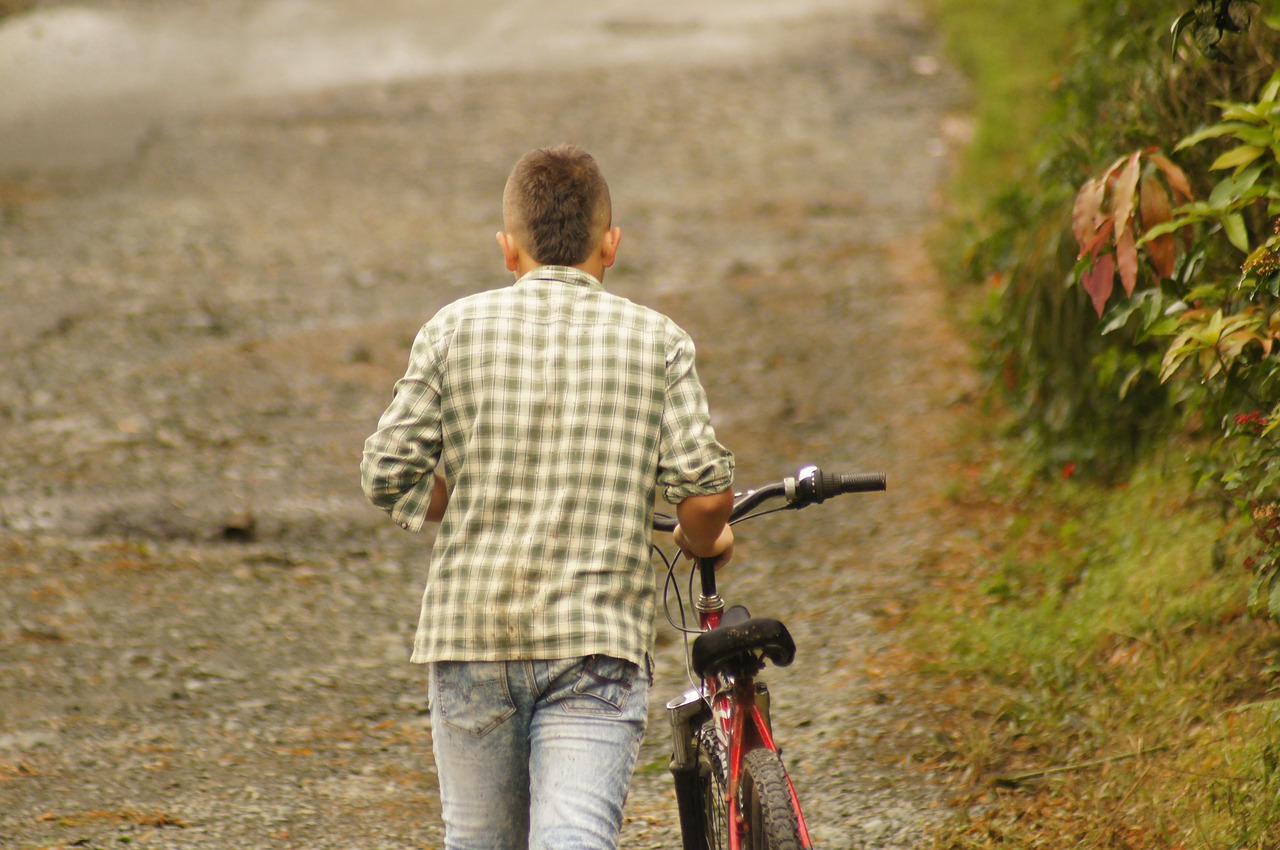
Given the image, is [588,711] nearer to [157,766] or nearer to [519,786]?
[519,786]

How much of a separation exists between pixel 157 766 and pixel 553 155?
10.1 ft

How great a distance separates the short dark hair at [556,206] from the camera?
9.46 ft

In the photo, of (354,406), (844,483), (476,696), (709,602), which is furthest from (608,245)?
(354,406)

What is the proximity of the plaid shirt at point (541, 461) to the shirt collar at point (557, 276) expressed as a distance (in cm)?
4

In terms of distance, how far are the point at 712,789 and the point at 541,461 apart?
35.2 inches

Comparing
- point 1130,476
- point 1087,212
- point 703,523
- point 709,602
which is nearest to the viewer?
point 703,523

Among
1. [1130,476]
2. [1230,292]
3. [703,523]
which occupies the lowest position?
[1130,476]

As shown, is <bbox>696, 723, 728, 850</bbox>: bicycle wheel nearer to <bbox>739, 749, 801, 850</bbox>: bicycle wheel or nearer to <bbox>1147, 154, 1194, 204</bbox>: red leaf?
<bbox>739, 749, 801, 850</bbox>: bicycle wheel

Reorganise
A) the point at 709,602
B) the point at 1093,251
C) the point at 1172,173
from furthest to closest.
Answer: the point at 1093,251
the point at 1172,173
the point at 709,602

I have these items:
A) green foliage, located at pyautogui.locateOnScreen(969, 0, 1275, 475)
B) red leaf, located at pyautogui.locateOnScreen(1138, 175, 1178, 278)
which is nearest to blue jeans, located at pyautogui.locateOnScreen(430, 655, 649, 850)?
red leaf, located at pyautogui.locateOnScreen(1138, 175, 1178, 278)

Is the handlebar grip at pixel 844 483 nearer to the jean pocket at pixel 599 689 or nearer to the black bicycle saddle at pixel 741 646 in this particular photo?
the black bicycle saddle at pixel 741 646

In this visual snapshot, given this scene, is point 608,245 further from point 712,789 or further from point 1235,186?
point 1235,186

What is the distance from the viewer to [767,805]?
2748 mm

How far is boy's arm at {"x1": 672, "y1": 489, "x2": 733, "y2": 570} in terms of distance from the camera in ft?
9.31
